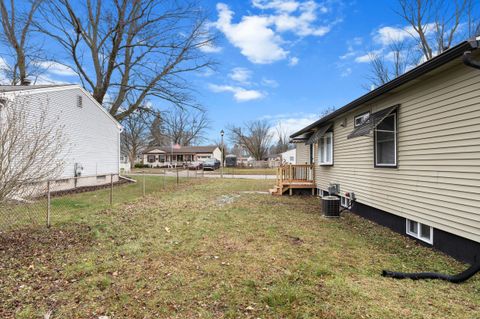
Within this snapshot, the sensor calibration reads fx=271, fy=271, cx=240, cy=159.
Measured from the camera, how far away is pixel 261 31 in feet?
47.4

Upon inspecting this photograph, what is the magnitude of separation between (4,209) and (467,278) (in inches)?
274

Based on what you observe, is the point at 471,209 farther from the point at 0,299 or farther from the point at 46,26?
the point at 46,26

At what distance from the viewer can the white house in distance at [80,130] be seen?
37.4 ft

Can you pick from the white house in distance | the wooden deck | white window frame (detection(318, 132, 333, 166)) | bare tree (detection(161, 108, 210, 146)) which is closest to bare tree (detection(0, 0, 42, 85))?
the white house in distance

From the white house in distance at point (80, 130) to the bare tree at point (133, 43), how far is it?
2731mm

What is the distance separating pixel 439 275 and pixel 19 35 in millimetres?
23528

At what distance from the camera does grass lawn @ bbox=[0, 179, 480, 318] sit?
2.67 m

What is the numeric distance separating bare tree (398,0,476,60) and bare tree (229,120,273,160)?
128ft

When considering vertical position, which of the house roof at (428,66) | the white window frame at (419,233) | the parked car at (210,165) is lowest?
the white window frame at (419,233)

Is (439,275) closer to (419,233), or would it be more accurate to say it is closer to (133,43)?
(419,233)

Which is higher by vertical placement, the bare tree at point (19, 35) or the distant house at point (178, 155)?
the bare tree at point (19, 35)

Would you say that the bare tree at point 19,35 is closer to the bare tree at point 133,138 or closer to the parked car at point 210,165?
the parked car at point 210,165

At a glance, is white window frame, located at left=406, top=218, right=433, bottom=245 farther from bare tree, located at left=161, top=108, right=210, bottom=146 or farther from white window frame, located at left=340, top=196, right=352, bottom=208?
bare tree, located at left=161, top=108, right=210, bottom=146

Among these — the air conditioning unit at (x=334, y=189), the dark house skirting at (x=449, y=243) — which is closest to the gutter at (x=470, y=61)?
the dark house skirting at (x=449, y=243)
